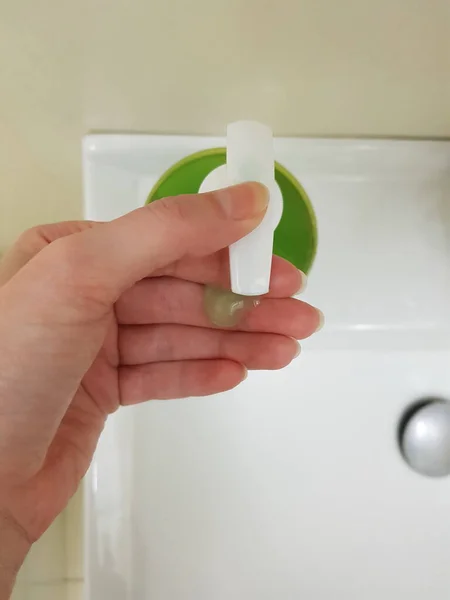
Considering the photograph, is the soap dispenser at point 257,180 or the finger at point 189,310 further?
the finger at point 189,310

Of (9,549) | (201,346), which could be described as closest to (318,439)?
(201,346)

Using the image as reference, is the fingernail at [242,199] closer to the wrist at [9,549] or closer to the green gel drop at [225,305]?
the green gel drop at [225,305]

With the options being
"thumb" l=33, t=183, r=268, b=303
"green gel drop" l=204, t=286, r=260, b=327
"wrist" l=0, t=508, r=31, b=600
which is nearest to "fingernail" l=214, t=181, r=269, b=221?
"thumb" l=33, t=183, r=268, b=303

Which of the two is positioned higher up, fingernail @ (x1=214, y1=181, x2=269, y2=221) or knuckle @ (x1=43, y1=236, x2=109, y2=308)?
fingernail @ (x1=214, y1=181, x2=269, y2=221)

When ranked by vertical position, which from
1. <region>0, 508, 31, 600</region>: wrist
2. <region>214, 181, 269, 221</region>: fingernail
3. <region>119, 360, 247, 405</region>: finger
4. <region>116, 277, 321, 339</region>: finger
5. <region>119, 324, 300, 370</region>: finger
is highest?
<region>214, 181, 269, 221</region>: fingernail

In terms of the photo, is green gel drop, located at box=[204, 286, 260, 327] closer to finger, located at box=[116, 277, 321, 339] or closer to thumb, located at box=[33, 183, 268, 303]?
finger, located at box=[116, 277, 321, 339]

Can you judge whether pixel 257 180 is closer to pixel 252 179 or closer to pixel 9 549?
→ pixel 252 179

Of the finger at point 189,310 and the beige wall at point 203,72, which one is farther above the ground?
the beige wall at point 203,72

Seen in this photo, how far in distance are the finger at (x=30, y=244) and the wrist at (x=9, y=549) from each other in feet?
0.53

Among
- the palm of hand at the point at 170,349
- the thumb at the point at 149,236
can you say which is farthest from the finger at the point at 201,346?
the thumb at the point at 149,236

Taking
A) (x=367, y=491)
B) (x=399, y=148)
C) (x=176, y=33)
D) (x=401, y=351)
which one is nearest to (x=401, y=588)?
(x=367, y=491)

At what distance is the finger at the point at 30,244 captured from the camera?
0.43 metres

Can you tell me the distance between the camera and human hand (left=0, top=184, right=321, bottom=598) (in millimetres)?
363

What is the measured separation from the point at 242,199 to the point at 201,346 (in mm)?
175
